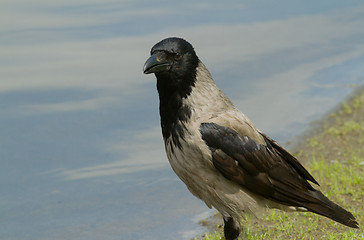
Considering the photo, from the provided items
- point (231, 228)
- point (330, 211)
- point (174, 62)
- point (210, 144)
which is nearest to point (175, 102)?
point (174, 62)

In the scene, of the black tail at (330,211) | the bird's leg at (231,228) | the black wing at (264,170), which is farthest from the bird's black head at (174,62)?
the black tail at (330,211)

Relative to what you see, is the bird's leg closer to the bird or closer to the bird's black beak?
the bird

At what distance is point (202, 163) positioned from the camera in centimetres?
503

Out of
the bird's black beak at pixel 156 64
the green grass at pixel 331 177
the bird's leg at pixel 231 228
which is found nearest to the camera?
the bird's black beak at pixel 156 64

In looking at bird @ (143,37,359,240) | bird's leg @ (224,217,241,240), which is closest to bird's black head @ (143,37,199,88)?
bird @ (143,37,359,240)

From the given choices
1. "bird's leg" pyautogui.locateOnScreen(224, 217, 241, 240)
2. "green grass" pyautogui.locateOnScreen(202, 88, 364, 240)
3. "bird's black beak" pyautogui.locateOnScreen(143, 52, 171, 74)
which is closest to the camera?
"bird's black beak" pyautogui.locateOnScreen(143, 52, 171, 74)

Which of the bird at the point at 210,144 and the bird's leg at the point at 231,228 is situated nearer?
the bird at the point at 210,144

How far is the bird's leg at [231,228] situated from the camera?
5.41 m

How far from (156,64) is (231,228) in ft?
4.87

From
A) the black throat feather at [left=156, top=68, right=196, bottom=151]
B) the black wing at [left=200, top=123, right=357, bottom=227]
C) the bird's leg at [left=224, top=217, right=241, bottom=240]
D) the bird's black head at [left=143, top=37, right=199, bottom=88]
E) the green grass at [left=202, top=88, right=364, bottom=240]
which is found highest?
the bird's black head at [left=143, top=37, right=199, bottom=88]

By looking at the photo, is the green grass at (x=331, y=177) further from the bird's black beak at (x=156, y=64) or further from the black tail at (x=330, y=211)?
the bird's black beak at (x=156, y=64)

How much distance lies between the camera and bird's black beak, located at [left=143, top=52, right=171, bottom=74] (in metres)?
5.01

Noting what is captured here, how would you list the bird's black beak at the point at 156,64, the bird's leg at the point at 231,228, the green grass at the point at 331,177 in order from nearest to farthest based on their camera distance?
the bird's black beak at the point at 156,64 → the bird's leg at the point at 231,228 → the green grass at the point at 331,177

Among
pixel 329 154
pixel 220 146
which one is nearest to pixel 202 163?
pixel 220 146
